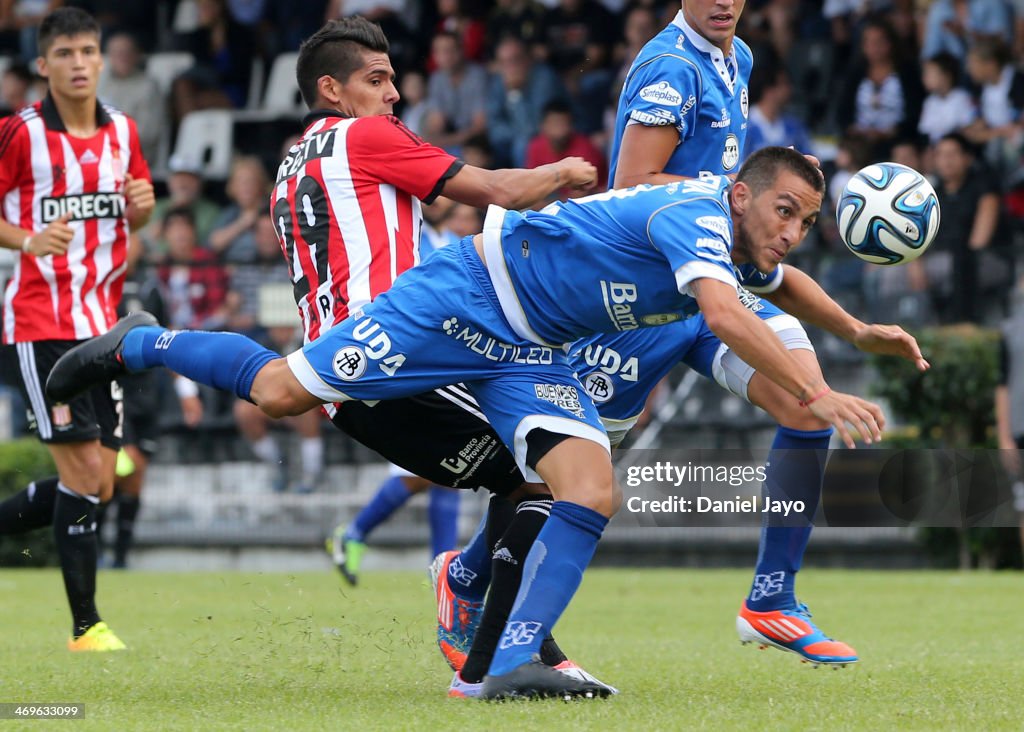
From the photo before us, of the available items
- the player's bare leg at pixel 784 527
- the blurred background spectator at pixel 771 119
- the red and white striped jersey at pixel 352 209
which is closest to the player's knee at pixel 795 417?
the player's bare leg at pixel 784 527

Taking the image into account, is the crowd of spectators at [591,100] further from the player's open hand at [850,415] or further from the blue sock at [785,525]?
the player's open hand at [850,415]

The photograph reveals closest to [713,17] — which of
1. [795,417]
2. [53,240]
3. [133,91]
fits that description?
[795,417]

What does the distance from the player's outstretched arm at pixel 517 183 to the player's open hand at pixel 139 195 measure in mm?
2424

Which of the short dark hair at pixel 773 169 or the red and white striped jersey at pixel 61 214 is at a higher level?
the short dark hair at pixel 773 169

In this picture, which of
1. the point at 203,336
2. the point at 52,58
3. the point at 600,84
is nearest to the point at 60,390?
the point at 203,336

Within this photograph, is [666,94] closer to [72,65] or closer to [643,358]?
[643,358]

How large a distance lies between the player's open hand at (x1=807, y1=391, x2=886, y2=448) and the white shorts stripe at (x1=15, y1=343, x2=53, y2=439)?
4.04 m

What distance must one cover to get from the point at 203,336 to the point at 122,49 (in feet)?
41.7

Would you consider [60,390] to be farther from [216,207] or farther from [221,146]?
[221,146]

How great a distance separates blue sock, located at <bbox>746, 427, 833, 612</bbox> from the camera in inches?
237

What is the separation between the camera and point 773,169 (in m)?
5.21

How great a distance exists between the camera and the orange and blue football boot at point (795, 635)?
19.0 ft

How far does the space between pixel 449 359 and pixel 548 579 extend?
0.81 metres

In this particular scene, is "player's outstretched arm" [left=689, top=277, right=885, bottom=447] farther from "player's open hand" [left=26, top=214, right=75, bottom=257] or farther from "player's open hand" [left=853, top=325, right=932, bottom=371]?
"player's open hand" [left=26, top=214, right=75, bottom=257]
